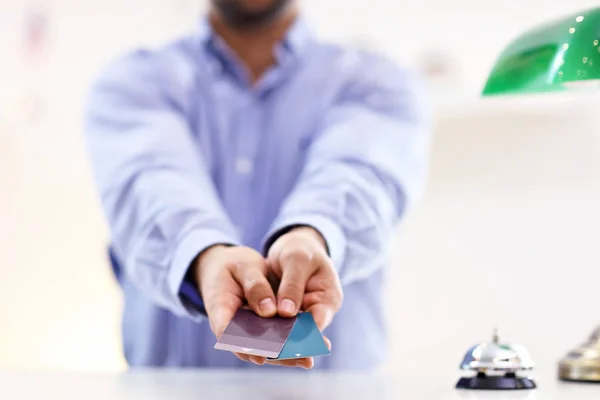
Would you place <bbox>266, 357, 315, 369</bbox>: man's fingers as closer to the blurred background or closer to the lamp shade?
the lamp shade

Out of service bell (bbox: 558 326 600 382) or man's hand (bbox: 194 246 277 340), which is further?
service bell (bbox: 558 326 600 382)

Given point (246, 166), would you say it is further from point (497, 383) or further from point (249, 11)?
point (497, 383)

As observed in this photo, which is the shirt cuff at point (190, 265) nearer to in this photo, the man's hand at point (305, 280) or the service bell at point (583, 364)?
the man's hand at point (305, 280)

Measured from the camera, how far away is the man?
90 cm

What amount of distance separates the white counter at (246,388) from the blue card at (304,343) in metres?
0.07

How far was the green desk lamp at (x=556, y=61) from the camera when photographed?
27.5 inches

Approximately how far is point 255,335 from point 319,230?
0.76ft

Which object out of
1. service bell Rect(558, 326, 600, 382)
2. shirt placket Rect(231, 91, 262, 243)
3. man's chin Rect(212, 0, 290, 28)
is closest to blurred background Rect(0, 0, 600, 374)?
man's chin Rect(212, 0, 290, 28)

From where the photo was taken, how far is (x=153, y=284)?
920 mm

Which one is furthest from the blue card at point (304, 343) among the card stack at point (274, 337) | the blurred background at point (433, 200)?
the blurred background at point (433, 200)

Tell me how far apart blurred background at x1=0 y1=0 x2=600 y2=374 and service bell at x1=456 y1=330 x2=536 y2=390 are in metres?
1.54

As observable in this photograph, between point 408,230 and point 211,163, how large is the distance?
129cm

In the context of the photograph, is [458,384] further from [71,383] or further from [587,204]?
[587,204]

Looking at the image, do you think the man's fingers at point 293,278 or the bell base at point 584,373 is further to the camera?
the bell base at point 584,373
